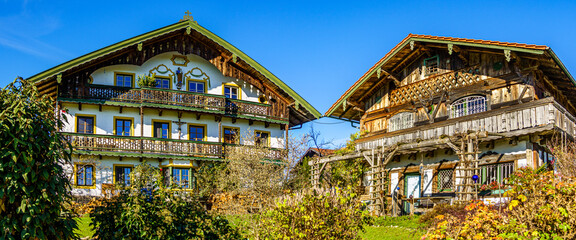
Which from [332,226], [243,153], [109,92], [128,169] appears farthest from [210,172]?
[332,226]

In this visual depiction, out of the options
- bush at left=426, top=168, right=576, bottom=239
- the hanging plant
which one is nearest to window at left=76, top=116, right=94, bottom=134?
the hanging plant

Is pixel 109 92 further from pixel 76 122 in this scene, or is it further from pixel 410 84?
pixel 410 84

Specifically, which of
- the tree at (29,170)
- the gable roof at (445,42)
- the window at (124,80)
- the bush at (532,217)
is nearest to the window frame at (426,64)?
the gable roof at (445,42)

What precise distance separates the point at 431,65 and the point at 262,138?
37.0 feet

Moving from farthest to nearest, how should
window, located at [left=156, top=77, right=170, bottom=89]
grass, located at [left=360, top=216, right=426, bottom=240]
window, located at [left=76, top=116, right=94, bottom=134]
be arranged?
window, located at [left=156, top=77, right=170, bottom=89] < window, located at [left=76, top=116, right=94, bottom=134] < grass, located at [left=360, top=216, right=426, bottom=240]

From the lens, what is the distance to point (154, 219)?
1254cm

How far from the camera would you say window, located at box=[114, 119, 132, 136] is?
32281 millimetres

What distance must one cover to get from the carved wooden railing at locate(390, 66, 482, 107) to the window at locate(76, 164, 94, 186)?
15.9m

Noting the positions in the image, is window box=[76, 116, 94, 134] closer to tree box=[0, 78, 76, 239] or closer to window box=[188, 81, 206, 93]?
window box=[188, 81, 206, 93]

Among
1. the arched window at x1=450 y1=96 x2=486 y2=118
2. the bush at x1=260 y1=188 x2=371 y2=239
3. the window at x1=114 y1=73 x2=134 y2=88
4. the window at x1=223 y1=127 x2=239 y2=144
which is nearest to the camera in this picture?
the bush at x1=260 y1=188 x2=371 y2=239

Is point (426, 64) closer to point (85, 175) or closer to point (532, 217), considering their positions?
point (85, 175)

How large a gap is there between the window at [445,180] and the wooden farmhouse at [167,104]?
32.9ft

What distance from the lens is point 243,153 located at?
101 ft

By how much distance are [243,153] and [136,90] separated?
6.85 m
